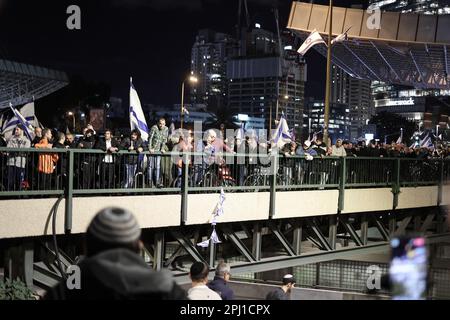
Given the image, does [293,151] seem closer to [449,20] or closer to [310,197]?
[310,197]

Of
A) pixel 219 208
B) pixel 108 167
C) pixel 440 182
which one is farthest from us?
pixel 440 182

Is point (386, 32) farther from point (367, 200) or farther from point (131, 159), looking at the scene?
point (131, 159)

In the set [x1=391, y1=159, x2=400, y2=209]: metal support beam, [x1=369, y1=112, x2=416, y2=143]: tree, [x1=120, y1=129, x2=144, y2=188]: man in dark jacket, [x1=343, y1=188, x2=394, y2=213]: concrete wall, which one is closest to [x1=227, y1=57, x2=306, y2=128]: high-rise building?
[x1=369, y1=112, x2=416, y2=143]: tree

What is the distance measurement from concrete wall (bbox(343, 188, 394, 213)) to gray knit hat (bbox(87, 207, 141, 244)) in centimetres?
A: 1407

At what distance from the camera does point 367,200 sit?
1747cm

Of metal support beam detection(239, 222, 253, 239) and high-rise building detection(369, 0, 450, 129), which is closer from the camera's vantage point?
metal support beam detection(239, 222, 253, 239)

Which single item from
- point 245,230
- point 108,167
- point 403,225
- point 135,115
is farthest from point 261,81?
point 108,167

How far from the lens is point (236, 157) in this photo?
546 inches

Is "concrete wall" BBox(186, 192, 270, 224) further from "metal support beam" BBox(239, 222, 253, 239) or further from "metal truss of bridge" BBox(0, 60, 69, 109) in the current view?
"metal truss of bridge" BBox(0, 60, 69, 109)

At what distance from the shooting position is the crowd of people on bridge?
416 inches

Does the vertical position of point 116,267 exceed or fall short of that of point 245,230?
it exceeds it

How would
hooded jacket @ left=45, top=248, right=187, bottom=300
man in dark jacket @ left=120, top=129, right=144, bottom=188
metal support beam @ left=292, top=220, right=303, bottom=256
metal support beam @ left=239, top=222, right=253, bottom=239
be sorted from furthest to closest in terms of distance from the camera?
1. metal support beam @ left=292, top=220, right=303, bottom=256
2. metal support beam @ left=239, top=222, right=253, bottom=239
3. man in dark jacket @ left=120, top=129, right=144, bottom=188
4. hooded jacket @ left=45, top=248, right=187, bottom=300

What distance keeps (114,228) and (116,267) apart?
0.60 ft
